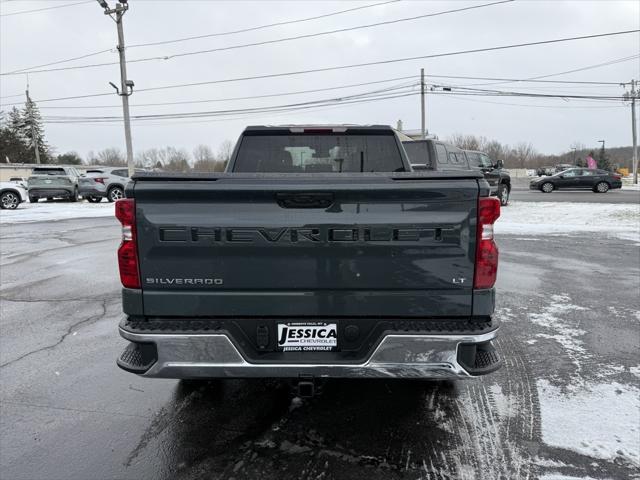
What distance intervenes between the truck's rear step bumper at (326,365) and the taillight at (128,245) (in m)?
0.31

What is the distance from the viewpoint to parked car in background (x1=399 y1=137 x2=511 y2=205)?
13.6m

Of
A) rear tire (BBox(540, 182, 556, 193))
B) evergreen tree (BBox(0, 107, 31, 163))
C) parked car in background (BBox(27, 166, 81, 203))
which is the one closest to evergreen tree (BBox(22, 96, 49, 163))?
evergreen tree (BBox(0, 107, 31, 163))

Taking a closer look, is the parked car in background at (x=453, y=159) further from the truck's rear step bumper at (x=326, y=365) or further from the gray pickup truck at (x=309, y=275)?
the truck's rear step bumper at (x=326, y=365)

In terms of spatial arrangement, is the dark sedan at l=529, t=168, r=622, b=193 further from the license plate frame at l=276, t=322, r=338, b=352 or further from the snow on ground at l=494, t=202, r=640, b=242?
the license plate frame at l=276, t=322, r=338, b=352

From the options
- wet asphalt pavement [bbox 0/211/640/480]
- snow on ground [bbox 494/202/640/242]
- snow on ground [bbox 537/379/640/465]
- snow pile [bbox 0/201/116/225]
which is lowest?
snow on ground [bbox 537/379/640/465]

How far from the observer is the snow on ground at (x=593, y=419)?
2.87 metres

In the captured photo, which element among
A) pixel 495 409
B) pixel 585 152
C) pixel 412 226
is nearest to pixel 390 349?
pixel 412 226

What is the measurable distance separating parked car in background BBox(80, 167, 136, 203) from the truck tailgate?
23.5 m

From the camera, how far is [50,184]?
2384 cm

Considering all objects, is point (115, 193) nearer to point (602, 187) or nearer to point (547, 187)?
point (547, 187)

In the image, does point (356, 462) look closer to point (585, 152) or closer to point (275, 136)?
point (275, 136)

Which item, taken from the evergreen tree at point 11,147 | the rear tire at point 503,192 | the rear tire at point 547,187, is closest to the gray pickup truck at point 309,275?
the rear tire at point 503,192

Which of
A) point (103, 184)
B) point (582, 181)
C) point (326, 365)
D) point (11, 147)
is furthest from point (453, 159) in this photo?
point (11, 147)

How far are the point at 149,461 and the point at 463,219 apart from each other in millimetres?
2380
